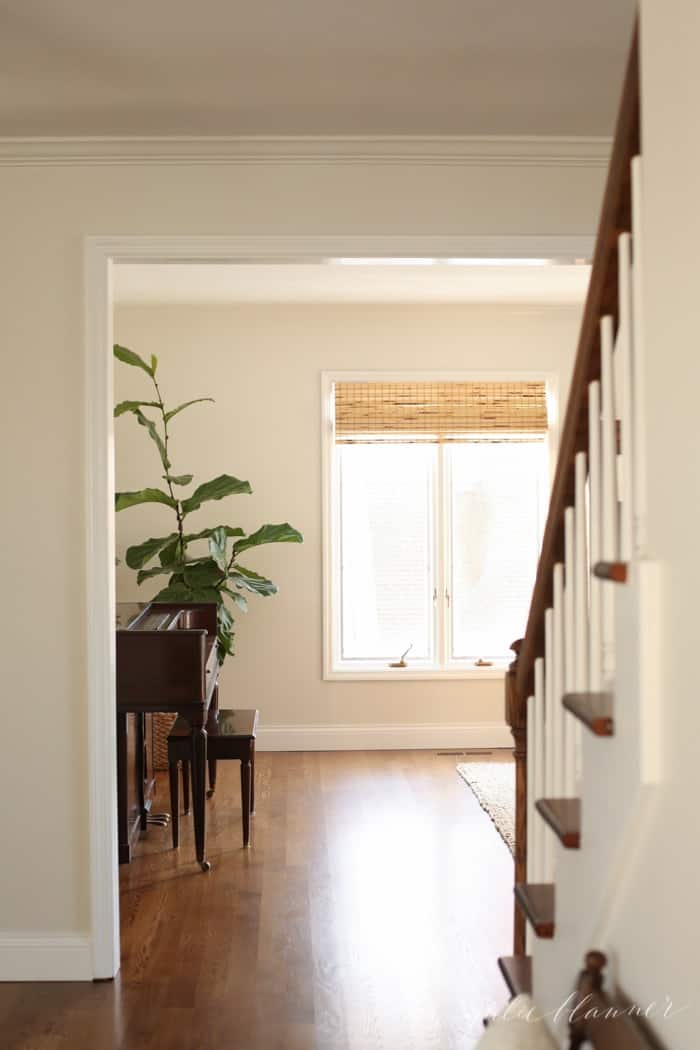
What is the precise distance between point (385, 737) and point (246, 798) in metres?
1.98

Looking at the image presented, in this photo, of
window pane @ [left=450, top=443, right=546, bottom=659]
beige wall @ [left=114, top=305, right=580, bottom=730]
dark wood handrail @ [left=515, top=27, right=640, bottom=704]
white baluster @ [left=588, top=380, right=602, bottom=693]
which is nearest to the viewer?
dark wood handrail @ [left=515, top=27, right=640, bottom=704]

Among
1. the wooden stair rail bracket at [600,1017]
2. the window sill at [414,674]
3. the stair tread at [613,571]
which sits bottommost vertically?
the window sill at [414,674]

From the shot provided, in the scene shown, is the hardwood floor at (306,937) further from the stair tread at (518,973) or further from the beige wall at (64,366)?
the stair tread at (518,973)

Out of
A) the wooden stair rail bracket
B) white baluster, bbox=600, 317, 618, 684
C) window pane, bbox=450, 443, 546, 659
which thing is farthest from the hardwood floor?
white baluster, bbox=600, 317, 618, 684

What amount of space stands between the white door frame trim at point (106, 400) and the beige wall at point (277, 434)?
3.09 metres

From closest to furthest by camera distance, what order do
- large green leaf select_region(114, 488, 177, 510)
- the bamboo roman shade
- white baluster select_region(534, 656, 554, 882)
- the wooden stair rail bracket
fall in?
the wooden stair rail bracket, white baluster select_region(534, 656, 554, 882), large green leaf select_region(114, 488, 177, 510), the bamboo roman shade

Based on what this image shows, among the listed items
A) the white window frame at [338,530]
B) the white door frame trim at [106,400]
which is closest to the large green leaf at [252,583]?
the white window frame at [338,530]

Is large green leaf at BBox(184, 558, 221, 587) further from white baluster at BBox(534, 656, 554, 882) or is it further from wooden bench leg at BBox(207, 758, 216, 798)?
white baluster at BBox(534, 656, 554, 882)

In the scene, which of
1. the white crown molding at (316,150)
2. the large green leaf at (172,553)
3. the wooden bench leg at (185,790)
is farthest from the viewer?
the large green leaf at (172,553)

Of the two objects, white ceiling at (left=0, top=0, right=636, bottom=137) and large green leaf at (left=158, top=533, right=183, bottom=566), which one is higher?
white ceiling at (left=0, top=0, right=636, bottom=137)

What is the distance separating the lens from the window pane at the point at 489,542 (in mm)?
6773

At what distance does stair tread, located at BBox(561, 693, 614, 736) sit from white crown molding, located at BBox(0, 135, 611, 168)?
2109mm

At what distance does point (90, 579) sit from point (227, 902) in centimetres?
149

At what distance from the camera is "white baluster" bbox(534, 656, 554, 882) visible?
240cm
